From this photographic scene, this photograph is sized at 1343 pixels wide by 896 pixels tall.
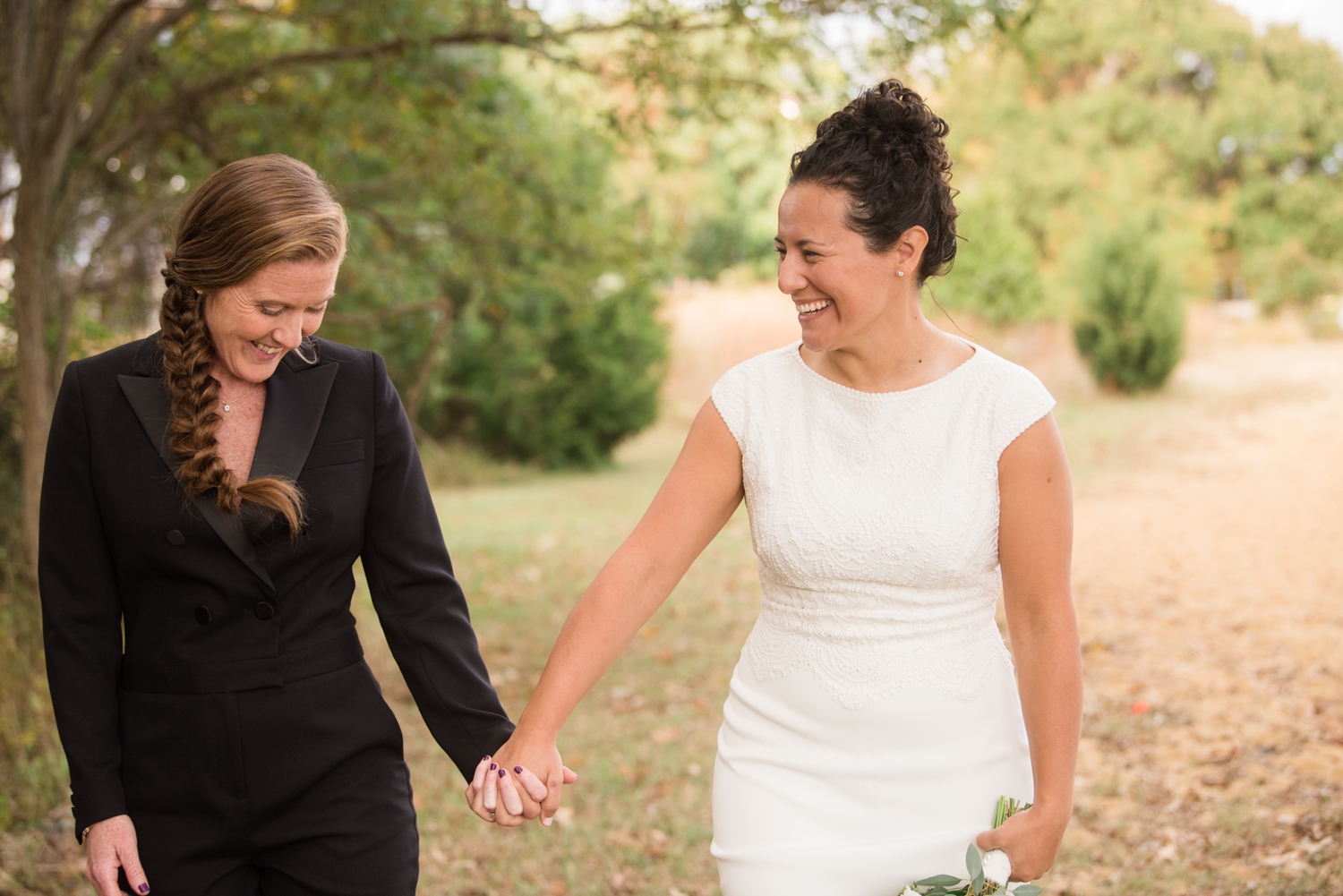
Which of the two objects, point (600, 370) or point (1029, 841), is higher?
point (600, 370)

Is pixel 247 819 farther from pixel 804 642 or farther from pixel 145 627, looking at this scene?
pixel 804 642

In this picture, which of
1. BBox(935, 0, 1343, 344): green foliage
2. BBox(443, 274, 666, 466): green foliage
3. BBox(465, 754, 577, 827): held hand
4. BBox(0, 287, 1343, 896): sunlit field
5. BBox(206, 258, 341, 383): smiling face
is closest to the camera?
BBox(206, 258, 341, 383): smiling face

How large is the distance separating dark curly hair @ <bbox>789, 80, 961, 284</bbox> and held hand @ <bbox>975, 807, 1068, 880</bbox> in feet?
3.88

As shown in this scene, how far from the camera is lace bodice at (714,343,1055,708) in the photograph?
2434mm

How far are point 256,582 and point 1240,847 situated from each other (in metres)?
4.33

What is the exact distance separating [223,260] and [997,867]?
194 cm

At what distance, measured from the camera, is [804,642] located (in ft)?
8.25

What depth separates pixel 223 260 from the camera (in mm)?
2303

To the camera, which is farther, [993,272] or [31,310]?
[993,272]

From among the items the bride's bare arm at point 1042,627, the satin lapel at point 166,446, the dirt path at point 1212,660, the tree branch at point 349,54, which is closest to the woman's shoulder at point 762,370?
the bride's bare arm at point 1042,627

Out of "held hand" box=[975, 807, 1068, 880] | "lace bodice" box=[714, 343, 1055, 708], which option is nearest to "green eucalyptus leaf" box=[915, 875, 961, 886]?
"held hand" box=[975, 807, 1068, 880]

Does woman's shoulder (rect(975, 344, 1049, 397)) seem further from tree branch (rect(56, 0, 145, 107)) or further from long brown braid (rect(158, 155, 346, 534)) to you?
tree branch (rect(56, 0, 145, 107))

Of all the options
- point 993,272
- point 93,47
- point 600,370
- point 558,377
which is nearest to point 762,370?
point 93,47

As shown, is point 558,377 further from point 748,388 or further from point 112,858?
point 112,858
